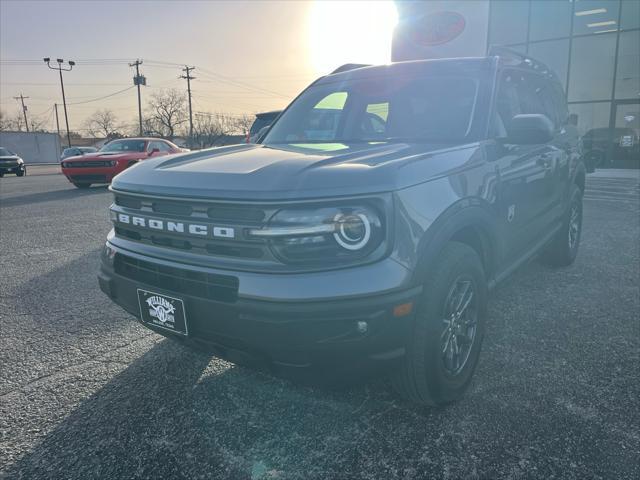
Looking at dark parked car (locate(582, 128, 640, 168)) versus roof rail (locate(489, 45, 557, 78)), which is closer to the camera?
roof rail (locate(489, 45, 557, 78))

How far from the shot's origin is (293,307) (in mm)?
1812

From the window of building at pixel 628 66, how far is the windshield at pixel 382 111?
60.6ft

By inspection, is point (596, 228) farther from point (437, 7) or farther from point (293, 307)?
point (437, 7)

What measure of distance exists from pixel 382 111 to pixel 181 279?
191cm

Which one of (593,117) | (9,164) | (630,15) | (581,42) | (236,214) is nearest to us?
(236,214)

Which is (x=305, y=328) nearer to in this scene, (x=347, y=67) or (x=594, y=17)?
(x=347, y=67)

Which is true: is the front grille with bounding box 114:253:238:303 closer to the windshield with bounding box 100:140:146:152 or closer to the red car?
the red car

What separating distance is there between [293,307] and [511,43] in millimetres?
20626

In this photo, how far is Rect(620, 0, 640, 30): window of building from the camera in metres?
16.8

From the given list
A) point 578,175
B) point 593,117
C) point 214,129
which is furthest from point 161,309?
point 214,129

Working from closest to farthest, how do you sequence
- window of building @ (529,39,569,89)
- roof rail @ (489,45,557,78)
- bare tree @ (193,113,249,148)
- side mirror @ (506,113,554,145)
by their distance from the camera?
1. side mirror @ (506,113,554,145)
2. roof rail @ (489,45,557,78)
3. window of building @ (529,39,569,89)
4. bare tree @ (193,113,249,148)

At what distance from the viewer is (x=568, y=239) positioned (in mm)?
4848

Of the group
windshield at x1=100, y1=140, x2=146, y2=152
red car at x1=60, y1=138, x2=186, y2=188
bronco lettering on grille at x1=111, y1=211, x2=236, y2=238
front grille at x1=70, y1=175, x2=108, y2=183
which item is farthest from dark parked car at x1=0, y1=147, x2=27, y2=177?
bronco lettering on grille at x1=111, y1=211, x2=236, y2=238

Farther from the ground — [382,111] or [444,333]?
[382,111]
